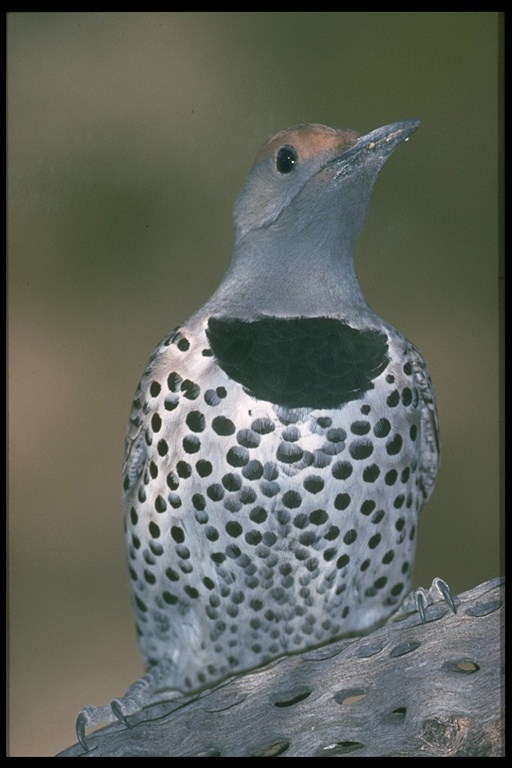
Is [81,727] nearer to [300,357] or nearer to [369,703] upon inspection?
[369,703]

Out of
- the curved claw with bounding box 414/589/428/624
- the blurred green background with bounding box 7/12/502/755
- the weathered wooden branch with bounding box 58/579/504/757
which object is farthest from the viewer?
the blurred green background with bounding box 7/12/502/755

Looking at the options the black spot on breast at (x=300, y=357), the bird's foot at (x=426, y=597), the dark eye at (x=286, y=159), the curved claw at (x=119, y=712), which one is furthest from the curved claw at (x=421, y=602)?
the dark eye at (x=286, y=159)

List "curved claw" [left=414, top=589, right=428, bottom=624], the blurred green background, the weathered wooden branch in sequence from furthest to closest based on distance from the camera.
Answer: the blurred green background, "curved claw" [left=414, top=589, right=428, bottom=624], the weathered wooden branch

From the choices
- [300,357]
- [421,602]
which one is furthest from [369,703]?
[300,357]

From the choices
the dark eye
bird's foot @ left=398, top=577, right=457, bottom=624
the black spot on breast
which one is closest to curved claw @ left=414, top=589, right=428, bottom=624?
bird's foot @ left=398, top=577, right=457, bottom=624

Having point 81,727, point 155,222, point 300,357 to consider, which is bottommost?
point 81,727

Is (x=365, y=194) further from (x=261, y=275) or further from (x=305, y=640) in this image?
(x=305, y=640)

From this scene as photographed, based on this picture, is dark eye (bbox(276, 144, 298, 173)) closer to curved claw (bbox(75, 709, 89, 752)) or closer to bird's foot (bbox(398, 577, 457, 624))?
bird's foot (bbox(398, 577, 457, 624))
